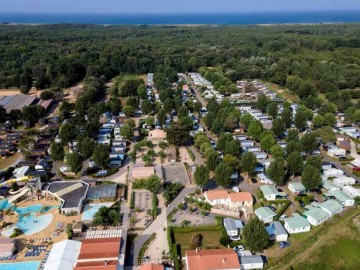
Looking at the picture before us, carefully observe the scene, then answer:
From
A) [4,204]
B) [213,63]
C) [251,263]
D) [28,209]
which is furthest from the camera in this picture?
[213,63]

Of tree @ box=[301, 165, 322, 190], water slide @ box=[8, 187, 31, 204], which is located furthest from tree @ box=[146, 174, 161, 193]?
tree @ box=[301, 165, 322, 190]

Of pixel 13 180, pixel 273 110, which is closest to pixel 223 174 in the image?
pixel 13 180

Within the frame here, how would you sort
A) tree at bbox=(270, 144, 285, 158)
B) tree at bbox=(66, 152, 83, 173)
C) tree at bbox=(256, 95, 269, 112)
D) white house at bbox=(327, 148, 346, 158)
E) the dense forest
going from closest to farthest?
tree at bbox=(66, 152, 83, 173) → tree at bbox=(270, 144, 285, 158) → white house at bbox=(327, 148, 346, 158) → tree at bbox=(256, 95, 269, 112) → the dense forest

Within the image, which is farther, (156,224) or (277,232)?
(156,224)

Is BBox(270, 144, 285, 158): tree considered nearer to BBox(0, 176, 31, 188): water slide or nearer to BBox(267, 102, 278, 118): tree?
BBox(267, 102, 278, 118): tree

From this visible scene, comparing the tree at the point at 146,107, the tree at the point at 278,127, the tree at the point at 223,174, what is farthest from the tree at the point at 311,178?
the tree at the point at 146,107

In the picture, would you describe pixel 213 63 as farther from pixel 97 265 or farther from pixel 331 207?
pixel 97 265

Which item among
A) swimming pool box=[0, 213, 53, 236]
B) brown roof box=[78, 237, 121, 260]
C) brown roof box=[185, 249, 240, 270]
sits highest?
brown roof box=[78, 237, 121, 260]

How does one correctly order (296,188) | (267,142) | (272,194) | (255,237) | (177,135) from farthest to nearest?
1. (177,135)
2. (267,142)
3. (296,188)
4. (272,194)
5. (255,237)
